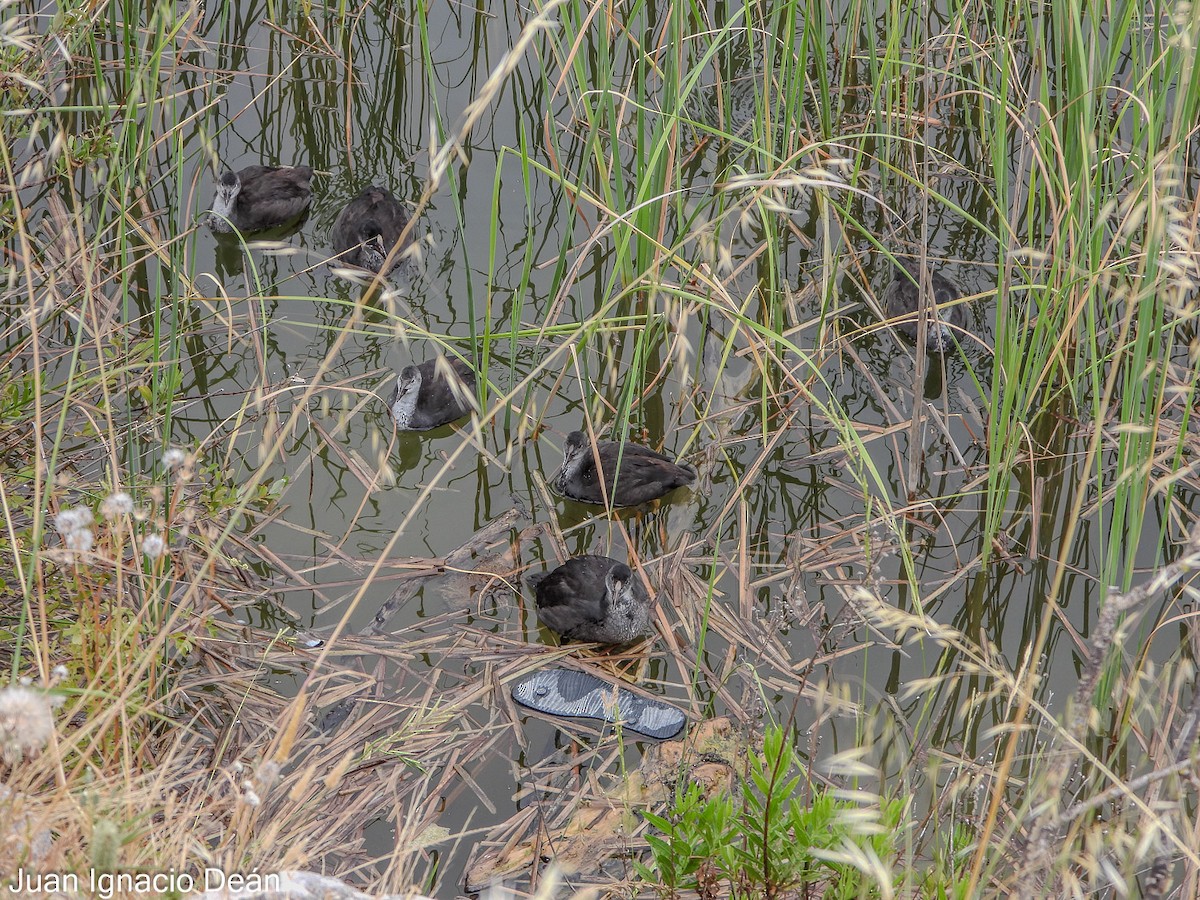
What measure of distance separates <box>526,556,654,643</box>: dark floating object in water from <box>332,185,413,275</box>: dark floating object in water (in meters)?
1.92

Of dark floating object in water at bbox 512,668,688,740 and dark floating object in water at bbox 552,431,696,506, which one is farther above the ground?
dark floating object in water at bbox 552,431,696,506

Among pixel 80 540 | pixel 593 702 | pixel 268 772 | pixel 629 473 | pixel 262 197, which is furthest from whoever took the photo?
pixel 262 197

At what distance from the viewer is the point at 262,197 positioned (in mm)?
5273

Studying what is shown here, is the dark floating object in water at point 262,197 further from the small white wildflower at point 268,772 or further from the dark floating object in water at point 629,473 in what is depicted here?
the small white wildflower at point 268,772

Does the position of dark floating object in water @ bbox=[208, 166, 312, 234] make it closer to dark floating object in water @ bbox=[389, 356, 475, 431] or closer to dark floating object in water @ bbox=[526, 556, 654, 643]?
dark floating object in water @ bbox=[389, 356, 475, 431]

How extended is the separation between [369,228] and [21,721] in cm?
338

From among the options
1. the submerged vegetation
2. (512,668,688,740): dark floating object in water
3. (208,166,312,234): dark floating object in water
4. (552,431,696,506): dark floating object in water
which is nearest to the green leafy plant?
the submerged vegetation

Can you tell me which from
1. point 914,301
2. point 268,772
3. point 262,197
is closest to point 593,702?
point 268,772

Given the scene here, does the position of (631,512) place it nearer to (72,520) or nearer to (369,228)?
(369,228)

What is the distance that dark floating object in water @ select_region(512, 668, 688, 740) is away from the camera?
11.3ft

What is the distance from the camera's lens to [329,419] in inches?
177

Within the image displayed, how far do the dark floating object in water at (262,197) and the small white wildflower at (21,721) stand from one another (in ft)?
11.5

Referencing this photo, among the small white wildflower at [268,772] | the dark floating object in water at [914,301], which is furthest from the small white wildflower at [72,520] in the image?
the dark floating object in water at [914,301]

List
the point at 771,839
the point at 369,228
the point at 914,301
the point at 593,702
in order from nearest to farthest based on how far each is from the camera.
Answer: the point at 771,839 < the point at 593,702 < the point at 914,301 < the point at 369,228
